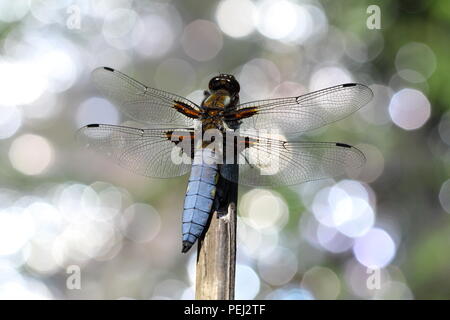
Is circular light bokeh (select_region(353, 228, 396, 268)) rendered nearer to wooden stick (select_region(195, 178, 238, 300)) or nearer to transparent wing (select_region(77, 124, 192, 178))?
transparent wing (select_region(77, 124, 192, 178))

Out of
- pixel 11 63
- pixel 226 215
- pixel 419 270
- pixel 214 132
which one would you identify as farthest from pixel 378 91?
pixel 11 63

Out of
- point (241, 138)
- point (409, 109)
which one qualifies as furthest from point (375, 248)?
point (241, 138)

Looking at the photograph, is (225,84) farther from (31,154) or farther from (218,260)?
(31,154)

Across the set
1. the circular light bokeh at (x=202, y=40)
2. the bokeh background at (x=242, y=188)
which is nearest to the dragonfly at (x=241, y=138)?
the bokeh background at (x=242, y=188)

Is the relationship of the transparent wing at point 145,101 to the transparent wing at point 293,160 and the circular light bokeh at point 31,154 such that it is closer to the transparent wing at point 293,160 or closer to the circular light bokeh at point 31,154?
the transparent wing at point 293,160

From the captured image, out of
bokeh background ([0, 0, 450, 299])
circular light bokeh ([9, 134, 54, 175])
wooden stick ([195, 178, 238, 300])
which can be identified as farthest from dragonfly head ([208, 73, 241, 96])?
A: circular light bokeh ([9, 134, 54, 175])

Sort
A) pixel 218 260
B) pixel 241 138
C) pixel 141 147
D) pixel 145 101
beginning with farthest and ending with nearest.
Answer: pixel 145 101
pixel 141 147
pixel 241 138
pixel 218 260
